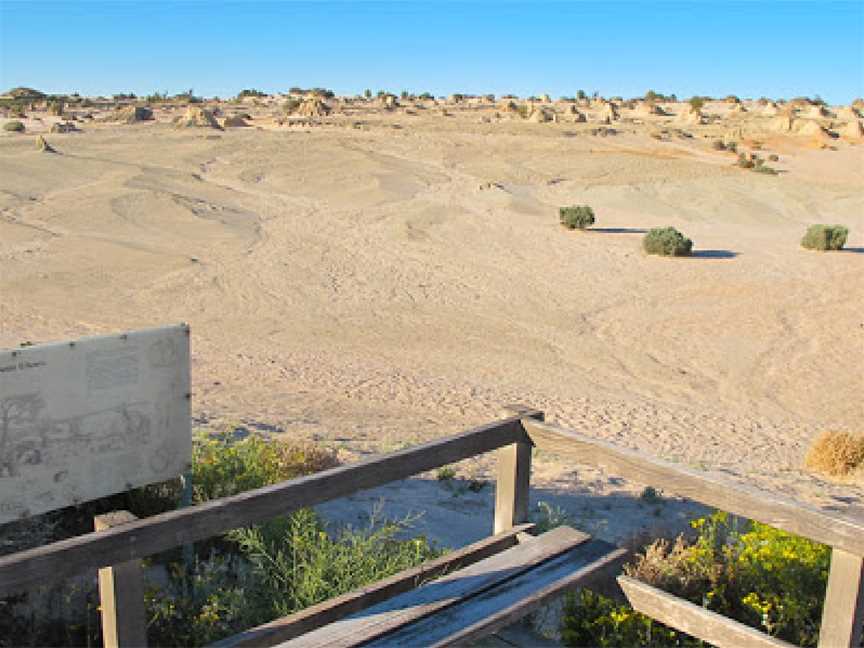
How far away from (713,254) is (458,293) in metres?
7.68

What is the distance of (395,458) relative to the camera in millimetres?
4211

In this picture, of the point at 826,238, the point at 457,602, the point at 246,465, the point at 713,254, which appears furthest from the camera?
the point at 826,238

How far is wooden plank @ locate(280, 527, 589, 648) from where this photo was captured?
377 centimetres

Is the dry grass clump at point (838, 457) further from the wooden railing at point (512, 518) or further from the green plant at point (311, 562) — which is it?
the wooden railing at point (512, 518)

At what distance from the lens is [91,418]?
16.9ft

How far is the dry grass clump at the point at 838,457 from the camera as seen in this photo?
31.6ft

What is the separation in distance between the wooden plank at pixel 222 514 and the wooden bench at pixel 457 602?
492mm

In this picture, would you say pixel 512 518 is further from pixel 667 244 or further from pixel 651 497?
pixel 667 244

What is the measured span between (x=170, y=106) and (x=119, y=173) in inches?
1654

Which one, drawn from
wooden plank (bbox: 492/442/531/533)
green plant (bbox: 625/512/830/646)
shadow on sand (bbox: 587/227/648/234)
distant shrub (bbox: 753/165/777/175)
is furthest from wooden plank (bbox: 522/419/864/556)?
distant shrub (bbox: 753/165/777/175)

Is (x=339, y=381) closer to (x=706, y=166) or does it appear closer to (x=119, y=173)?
(x=119, y=173)

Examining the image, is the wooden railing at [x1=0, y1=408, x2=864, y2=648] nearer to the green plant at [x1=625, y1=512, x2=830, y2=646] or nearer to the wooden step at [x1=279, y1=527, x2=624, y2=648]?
the wooden step at [x1=279, y1=527, x2=624, y2=648]

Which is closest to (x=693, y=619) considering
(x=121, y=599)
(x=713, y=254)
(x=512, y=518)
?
(x=512, y=518)

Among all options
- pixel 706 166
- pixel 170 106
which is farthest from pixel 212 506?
pixel 170 106
